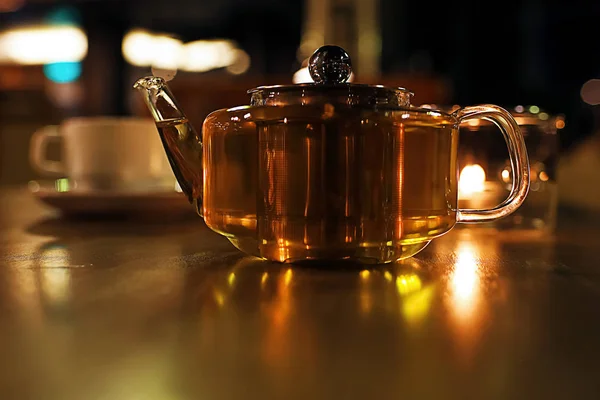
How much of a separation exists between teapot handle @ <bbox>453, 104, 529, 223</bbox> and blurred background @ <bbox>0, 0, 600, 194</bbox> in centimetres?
168

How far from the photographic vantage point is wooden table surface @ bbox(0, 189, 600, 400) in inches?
6.7

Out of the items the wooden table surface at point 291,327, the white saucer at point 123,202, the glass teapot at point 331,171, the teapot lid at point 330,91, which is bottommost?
the wooden table surface at point 291,327

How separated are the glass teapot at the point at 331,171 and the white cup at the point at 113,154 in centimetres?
38

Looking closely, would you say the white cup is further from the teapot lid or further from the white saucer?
the teapot lid

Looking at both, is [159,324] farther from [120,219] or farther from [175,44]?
[175,44]

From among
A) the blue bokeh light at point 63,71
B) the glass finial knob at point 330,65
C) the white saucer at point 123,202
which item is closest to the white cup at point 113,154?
the white saucer at point 123,202

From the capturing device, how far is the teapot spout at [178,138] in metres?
0.43

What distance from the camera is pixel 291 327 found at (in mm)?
228

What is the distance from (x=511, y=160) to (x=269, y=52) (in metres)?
3.18

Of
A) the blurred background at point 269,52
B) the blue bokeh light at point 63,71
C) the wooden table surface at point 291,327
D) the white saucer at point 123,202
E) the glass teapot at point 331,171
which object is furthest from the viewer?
the blue bokeh light at point 63,71

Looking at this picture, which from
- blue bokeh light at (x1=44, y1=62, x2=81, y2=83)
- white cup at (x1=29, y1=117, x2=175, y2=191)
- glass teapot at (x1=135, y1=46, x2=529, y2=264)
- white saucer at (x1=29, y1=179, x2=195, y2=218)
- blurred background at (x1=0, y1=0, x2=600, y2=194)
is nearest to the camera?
glass teapot at (x1=135, y1=46, x2=529, y2=264)

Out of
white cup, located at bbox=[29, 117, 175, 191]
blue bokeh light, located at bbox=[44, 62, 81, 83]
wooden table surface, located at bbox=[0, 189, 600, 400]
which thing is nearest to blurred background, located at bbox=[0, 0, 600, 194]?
blue bokeh light, located at bbox=[44, 62, 81, 83]

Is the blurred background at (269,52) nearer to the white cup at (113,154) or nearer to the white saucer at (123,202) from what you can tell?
the white cup at (113,154)

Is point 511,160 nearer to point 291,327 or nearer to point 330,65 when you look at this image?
point 330,65
